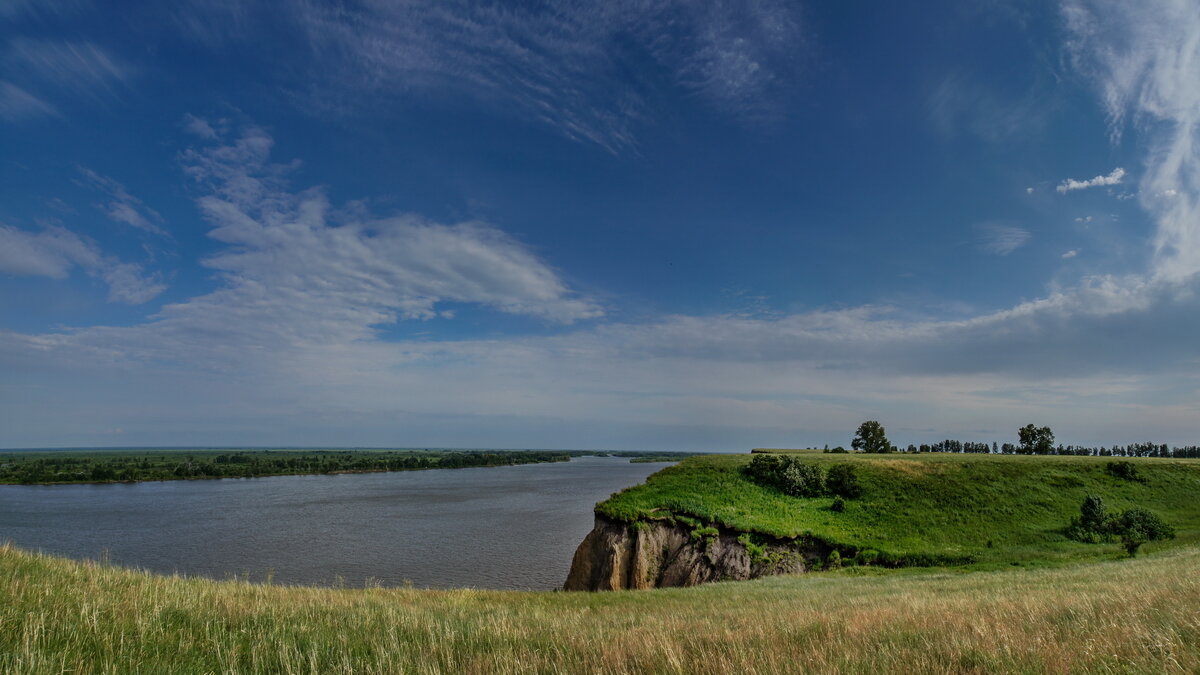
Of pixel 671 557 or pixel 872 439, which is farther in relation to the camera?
pixel 872 439

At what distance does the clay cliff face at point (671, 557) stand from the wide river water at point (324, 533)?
18.8ft

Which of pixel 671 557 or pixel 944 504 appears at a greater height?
pixel 944 504

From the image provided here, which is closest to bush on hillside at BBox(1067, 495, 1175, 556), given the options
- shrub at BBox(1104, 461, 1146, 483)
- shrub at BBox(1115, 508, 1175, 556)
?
shrub at BBox(1115, 508, 1175, 556)

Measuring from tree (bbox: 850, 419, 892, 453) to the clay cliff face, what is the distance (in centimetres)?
5076

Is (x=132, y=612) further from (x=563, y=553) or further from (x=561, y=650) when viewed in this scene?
(x=563, y=553)

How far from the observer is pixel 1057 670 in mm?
4012

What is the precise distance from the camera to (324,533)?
163ft

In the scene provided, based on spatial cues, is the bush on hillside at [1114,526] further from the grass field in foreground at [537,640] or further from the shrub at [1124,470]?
the grass field in foreground at [537,640]

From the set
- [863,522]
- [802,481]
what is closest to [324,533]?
[802,481]

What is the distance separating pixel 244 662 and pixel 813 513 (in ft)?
115

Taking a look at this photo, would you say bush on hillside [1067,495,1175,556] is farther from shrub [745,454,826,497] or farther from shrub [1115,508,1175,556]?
shrub [745,454,826,497]

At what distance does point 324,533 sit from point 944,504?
5263cm

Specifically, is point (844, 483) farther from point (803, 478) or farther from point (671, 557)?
point (671, 557)

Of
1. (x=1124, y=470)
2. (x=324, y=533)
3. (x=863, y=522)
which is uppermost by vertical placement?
(x=1124, y=470)
